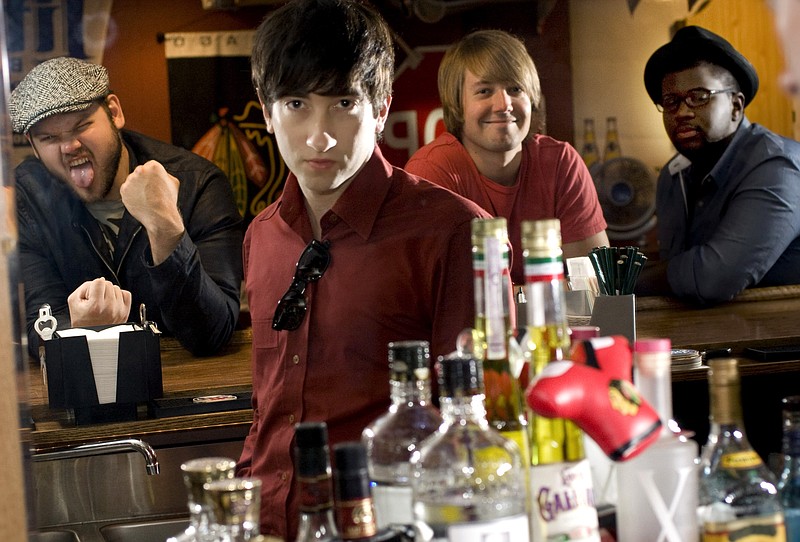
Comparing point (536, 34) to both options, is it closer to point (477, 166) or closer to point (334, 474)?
point (477, 166)

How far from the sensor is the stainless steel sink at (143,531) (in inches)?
87.4

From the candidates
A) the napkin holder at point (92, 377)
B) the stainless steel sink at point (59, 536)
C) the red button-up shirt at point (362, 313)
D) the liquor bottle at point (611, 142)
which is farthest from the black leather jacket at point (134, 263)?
the liquor bottle at point (611, 142)

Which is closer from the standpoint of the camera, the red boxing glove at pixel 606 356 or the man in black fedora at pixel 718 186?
the red boxing glove at pixel 606 356

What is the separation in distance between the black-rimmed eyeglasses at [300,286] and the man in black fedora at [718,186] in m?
2.32

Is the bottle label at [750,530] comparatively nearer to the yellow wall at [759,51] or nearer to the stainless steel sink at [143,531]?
the stainless steel sink at [143,531]

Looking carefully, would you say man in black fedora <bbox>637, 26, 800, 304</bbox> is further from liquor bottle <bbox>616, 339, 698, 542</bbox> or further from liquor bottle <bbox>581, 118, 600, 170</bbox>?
liquor bottle <bbox>616, 339, 698, 542</bbox>

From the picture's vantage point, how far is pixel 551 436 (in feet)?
3.12

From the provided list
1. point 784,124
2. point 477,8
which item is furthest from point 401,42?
point 784,124

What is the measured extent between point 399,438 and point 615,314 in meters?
0.73

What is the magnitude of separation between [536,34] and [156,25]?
1405 millimetres

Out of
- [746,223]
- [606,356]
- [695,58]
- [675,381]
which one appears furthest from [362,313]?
[695,58]

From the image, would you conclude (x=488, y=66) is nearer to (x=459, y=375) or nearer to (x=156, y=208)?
(x=156, y=208)

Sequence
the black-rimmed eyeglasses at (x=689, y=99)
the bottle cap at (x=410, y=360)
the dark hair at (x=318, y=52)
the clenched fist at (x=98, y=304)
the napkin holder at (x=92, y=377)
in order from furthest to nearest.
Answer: the black-rimmed eyeglasses at (x=689, y=99)
the clenched fist at (x=98, y=304)
the napkin holder at (x=92, y=377)
the dark hair at (x=318, y=52)
the bottle cap at (x=410, y=360)

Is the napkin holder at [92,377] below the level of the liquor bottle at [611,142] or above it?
below
